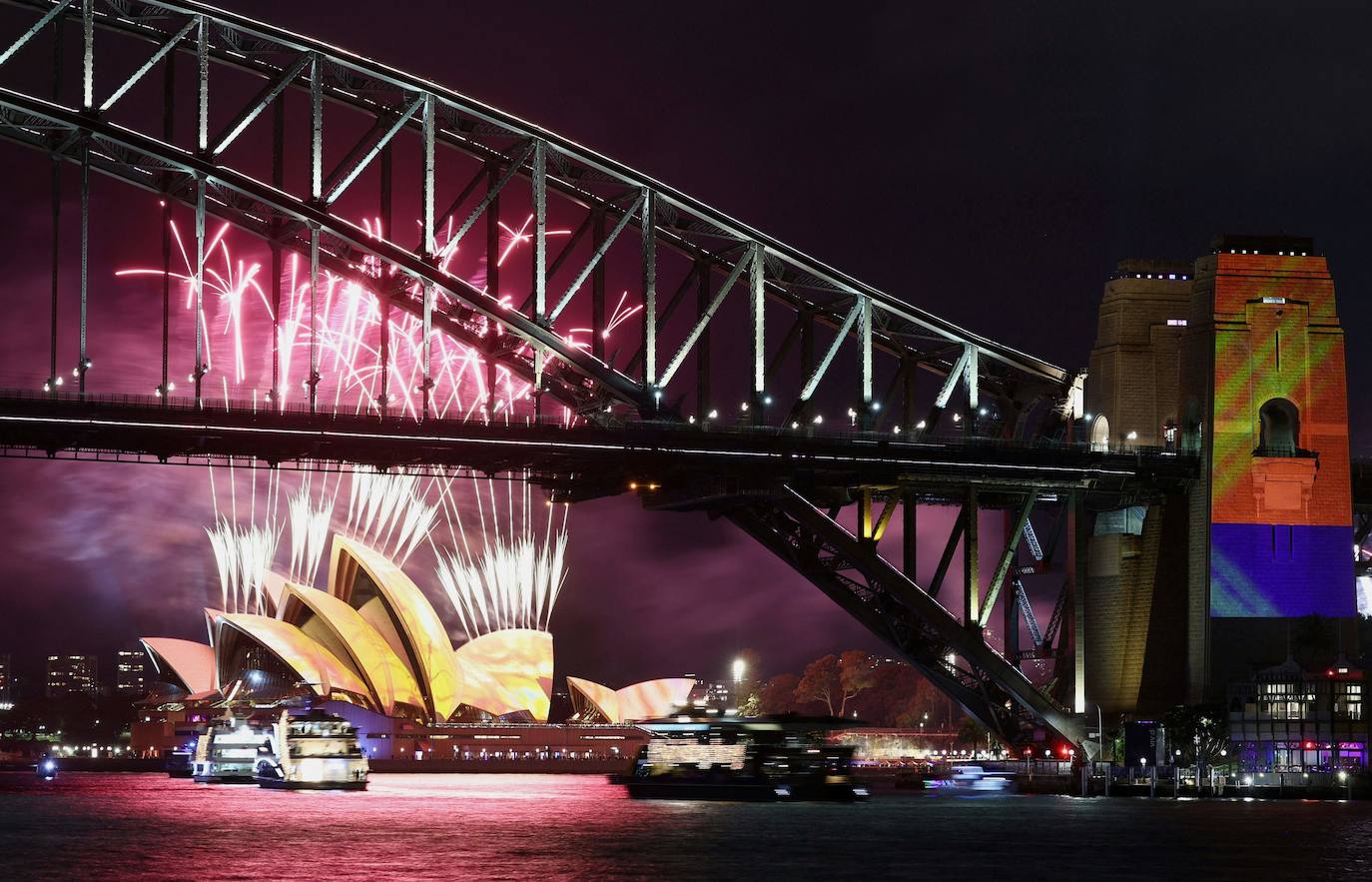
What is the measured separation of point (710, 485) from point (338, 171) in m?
20.9

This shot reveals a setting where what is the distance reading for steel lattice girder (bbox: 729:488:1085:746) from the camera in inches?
3733

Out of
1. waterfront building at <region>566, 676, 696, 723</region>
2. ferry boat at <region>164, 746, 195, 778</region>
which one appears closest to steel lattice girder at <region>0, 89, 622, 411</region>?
ferry boat at <region>164, 746, 195, 778</region>

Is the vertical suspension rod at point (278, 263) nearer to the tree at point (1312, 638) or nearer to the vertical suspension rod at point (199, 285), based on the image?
the vertical suspension rod at point (199, 285)

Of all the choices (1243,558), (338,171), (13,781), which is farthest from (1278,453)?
(13,781)

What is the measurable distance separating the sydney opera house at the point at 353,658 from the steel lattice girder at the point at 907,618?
5210 centimetres

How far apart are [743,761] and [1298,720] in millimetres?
25527

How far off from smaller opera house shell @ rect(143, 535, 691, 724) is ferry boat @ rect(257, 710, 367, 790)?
39864 mm

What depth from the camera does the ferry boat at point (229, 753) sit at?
4532 inches

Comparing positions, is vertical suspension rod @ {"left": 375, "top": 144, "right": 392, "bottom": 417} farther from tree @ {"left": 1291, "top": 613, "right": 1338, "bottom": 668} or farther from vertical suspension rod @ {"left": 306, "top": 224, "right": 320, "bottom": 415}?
tree @ {"left": 1291, "top": 613, "right": 1338, "bottom": 668}

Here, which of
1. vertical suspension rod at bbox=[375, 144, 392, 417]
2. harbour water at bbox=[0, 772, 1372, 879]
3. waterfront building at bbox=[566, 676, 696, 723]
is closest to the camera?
harbour water at bbox=[0, 772, 1372, 879]

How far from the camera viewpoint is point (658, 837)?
6881 centimetres

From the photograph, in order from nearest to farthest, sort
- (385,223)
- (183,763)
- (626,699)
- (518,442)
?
1. (518,442)
2. (385,223)
3. (183,763)
4. (626,699)

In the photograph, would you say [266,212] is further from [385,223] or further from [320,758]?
[320,758]

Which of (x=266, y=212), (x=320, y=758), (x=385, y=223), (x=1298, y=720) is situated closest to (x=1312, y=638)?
(x=1298, y=720)
